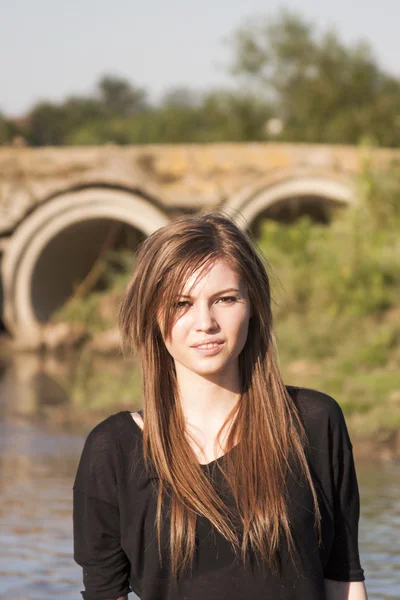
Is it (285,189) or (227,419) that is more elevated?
(285,189)

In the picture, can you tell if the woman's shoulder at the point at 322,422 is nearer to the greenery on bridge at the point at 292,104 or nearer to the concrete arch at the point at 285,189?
the concrete arch at the point at 285,189

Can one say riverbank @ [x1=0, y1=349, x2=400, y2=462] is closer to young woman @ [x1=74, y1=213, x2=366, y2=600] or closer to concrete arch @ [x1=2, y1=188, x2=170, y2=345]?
concrete arch @ [x1=2, y1=188, x2=170, y2=345]

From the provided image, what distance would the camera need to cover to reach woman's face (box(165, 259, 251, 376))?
2209 millimetres

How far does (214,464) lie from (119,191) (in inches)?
527

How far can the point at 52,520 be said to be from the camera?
571 centimetres

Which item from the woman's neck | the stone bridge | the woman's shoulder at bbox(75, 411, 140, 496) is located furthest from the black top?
the stone bridge

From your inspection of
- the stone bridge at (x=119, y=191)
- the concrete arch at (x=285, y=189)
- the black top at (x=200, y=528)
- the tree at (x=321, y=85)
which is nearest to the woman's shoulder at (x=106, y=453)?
the black top at (x=200, y=528)

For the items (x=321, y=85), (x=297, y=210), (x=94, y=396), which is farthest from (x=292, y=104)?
(x=94, y=396)

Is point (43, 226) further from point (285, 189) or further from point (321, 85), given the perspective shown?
point (321, 85)

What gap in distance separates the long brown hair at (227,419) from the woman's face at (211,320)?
2cm

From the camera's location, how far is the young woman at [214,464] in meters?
2.13

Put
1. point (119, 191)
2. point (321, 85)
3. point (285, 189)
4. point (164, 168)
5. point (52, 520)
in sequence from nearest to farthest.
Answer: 1. point (52, 520)
2. point (285, 189)
3. point (119, 191)
4. point (164, 168)
5. point (321, 85)

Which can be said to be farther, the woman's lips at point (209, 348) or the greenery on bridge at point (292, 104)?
the greenery on bridge at point (292, 104)

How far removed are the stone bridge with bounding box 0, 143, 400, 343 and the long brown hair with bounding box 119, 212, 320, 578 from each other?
39.2 feet
